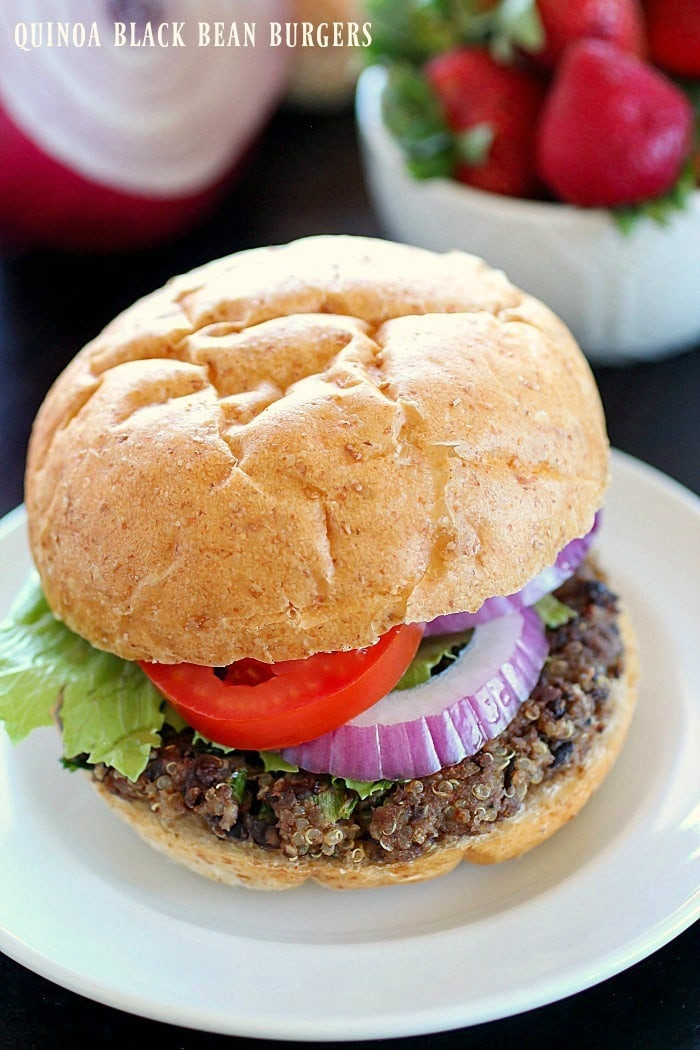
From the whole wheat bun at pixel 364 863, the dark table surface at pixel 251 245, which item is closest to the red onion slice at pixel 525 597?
the whole wheat bun at pixel 364 863

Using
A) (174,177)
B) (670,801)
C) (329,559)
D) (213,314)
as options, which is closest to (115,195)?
(174,177)

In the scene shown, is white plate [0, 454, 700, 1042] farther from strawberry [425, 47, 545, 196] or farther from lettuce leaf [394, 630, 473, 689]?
strawberry [425, 47, 545, 196]

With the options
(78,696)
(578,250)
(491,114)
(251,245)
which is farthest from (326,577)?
(251,245)

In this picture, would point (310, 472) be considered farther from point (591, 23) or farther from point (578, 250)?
point (591, 23)

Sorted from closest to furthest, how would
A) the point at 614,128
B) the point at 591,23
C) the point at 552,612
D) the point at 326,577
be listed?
1. the point at 326,577
2. the point at 552,612
3. the point at 614,128
4. the point at 591,23

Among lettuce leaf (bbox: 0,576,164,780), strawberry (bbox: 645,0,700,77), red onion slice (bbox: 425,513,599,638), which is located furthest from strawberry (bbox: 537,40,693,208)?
lettuce leaf (bbox: 0,576,164,780)
